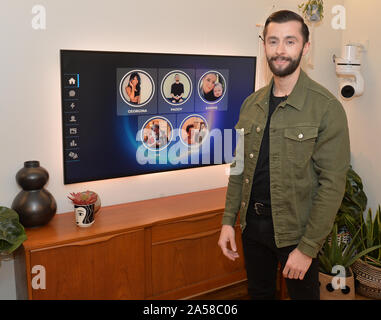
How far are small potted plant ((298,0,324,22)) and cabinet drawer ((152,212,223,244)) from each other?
5.53 ft

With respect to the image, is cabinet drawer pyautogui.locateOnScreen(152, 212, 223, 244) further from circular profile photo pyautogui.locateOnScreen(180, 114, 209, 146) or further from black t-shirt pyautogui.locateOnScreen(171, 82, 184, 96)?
black t-shirt pyautogui.locateOnScreen(171, 82, 184, 96)

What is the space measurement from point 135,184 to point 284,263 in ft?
4.49

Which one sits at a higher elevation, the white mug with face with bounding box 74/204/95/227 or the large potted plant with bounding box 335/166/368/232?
the white mug with face with bounding box 74/204/95/227

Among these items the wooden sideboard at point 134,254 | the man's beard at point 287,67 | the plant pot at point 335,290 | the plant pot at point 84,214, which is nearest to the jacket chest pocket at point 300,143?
the man's beard at point 287,67

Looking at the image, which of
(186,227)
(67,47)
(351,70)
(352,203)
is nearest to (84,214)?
(186,227)

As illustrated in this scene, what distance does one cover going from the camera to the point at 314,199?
5.88 feet

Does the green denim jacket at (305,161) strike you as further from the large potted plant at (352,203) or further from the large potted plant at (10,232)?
the large potted plant at (352,203)

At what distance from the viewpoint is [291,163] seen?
181 centimetres

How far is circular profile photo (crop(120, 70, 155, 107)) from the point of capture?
108 inches

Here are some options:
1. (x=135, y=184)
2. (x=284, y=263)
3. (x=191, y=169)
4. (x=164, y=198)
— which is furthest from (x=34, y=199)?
(x=284, y=263)

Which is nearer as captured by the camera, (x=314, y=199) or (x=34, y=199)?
(x=314, y=199)

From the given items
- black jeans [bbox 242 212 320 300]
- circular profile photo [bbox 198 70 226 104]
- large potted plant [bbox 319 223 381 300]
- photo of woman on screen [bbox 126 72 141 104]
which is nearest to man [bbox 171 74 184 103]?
circular profile photo [bbox 198 70 226 104]

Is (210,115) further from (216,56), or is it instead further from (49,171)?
(49,171)

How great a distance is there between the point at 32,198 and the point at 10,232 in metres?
0.27
